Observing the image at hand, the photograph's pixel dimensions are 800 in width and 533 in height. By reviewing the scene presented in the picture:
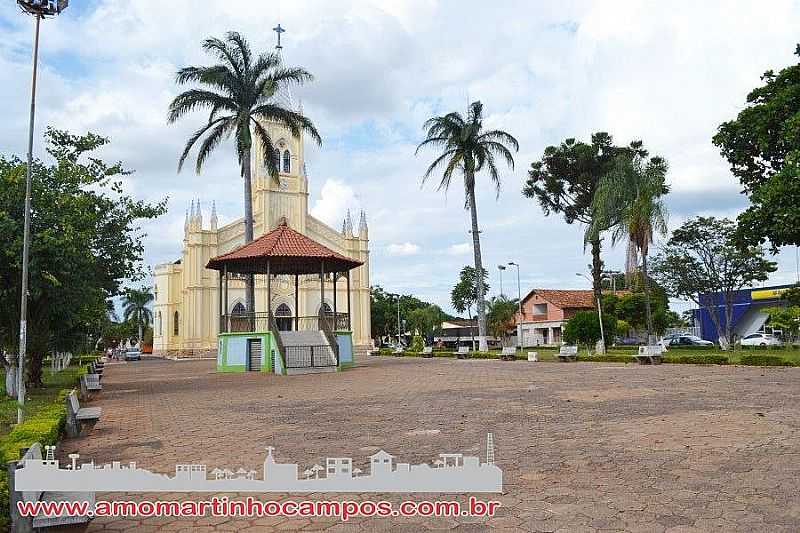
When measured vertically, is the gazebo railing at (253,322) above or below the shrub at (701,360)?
above

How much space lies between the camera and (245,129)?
2770 cm

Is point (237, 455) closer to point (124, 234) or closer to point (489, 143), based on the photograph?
point (124, 234)

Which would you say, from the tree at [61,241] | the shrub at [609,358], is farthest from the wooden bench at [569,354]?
the tree at [61,241]

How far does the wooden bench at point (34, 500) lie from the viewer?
Result: 415cm

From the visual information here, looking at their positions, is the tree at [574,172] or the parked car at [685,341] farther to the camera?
the parked car at [685,341]

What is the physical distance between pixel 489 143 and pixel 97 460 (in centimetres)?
2924

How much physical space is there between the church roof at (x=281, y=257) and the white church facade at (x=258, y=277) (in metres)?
23.6

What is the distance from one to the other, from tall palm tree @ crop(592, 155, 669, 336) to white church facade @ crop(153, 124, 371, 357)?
26.0 m

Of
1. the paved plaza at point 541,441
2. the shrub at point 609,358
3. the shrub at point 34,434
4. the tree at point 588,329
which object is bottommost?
the paved plaza at point 541,441

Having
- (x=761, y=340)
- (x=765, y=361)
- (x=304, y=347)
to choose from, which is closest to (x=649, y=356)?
(x=765, y=361)

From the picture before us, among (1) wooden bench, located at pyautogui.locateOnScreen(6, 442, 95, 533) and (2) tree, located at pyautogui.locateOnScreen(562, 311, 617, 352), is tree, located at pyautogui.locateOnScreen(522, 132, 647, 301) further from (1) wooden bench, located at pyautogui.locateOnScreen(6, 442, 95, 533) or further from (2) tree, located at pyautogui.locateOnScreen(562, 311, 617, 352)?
(1) wooden bench, located at pyautogui.locateOnScreen(6, 442, 95, 533)

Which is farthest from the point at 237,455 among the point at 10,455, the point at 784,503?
the point at 784,503

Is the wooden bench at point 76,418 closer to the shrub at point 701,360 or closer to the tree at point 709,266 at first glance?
the shrub at point 701,360

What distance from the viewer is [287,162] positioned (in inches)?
2276
